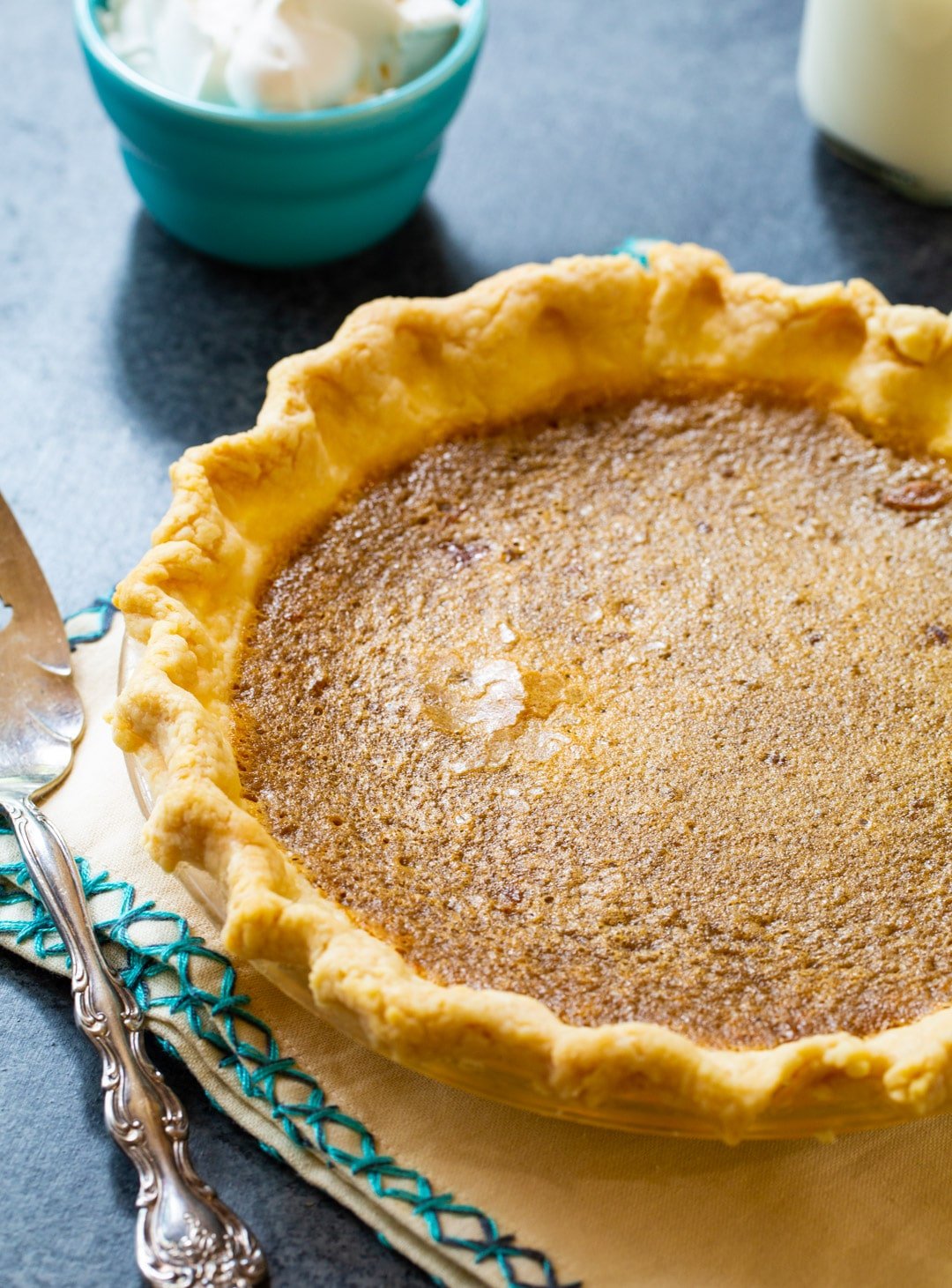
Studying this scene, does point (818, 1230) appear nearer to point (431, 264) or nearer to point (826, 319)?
point (826, 319)

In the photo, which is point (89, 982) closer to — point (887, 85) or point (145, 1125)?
point (145, 1125)

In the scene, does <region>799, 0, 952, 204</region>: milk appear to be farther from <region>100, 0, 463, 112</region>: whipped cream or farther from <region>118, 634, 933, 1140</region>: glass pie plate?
<region>118, 634, 933, 1140</region>: glass pie plate

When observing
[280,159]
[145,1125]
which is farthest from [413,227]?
[145,1125]

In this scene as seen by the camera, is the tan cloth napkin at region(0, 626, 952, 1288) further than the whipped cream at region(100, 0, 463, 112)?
No

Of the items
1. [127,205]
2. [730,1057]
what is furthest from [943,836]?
[127,205]

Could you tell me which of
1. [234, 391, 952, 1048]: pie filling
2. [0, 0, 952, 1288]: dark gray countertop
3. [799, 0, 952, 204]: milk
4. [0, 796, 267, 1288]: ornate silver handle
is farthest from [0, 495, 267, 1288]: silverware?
[799, 0, 952, 204]: milk

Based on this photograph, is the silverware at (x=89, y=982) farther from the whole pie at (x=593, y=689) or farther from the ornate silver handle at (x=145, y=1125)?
the whole pie at (x=593, y=689)
